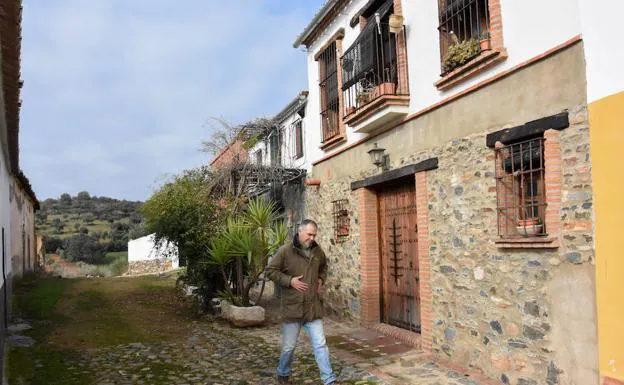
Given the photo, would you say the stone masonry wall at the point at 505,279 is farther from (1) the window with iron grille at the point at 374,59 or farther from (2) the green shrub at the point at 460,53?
(1) the window with iron grille at the point at 374,59

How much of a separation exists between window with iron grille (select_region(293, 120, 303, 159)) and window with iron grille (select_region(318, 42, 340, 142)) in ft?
6.07

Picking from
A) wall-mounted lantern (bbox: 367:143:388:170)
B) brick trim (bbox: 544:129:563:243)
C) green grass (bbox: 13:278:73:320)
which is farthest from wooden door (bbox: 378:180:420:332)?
green grass (bbox: 13:278:73:320)

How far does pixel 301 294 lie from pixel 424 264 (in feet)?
7.92

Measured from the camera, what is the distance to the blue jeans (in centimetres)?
577

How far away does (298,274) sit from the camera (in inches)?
238

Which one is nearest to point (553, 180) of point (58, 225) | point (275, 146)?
point (275, 146)

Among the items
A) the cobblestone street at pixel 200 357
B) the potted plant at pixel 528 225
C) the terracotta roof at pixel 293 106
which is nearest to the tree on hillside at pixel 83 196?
the terracotta roof at pixel 293 106

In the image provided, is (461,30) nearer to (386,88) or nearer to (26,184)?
(386,88)

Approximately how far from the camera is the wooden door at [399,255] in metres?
8.53

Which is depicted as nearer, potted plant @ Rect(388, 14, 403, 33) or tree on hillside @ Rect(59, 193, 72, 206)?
potted plant @ Rect(388, 14, 403, 33)

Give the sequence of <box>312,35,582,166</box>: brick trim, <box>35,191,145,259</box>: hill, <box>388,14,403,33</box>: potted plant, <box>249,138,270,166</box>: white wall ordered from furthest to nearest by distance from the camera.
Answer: <box>35,191,145,259</box>: hill
<box>249,138,270,166</box>: white wall
<box>388,14,403,33</box>: potted plant
<box>312,35,582,166</box>: brick trim

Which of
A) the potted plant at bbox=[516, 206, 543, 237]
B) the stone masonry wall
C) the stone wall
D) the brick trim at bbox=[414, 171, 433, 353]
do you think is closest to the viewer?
the stone masonry wall

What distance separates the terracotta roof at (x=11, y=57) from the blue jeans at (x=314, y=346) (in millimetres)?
4018

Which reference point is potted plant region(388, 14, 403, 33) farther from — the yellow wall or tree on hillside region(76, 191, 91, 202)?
tree on hillside region(76, 191, 91, 202)
